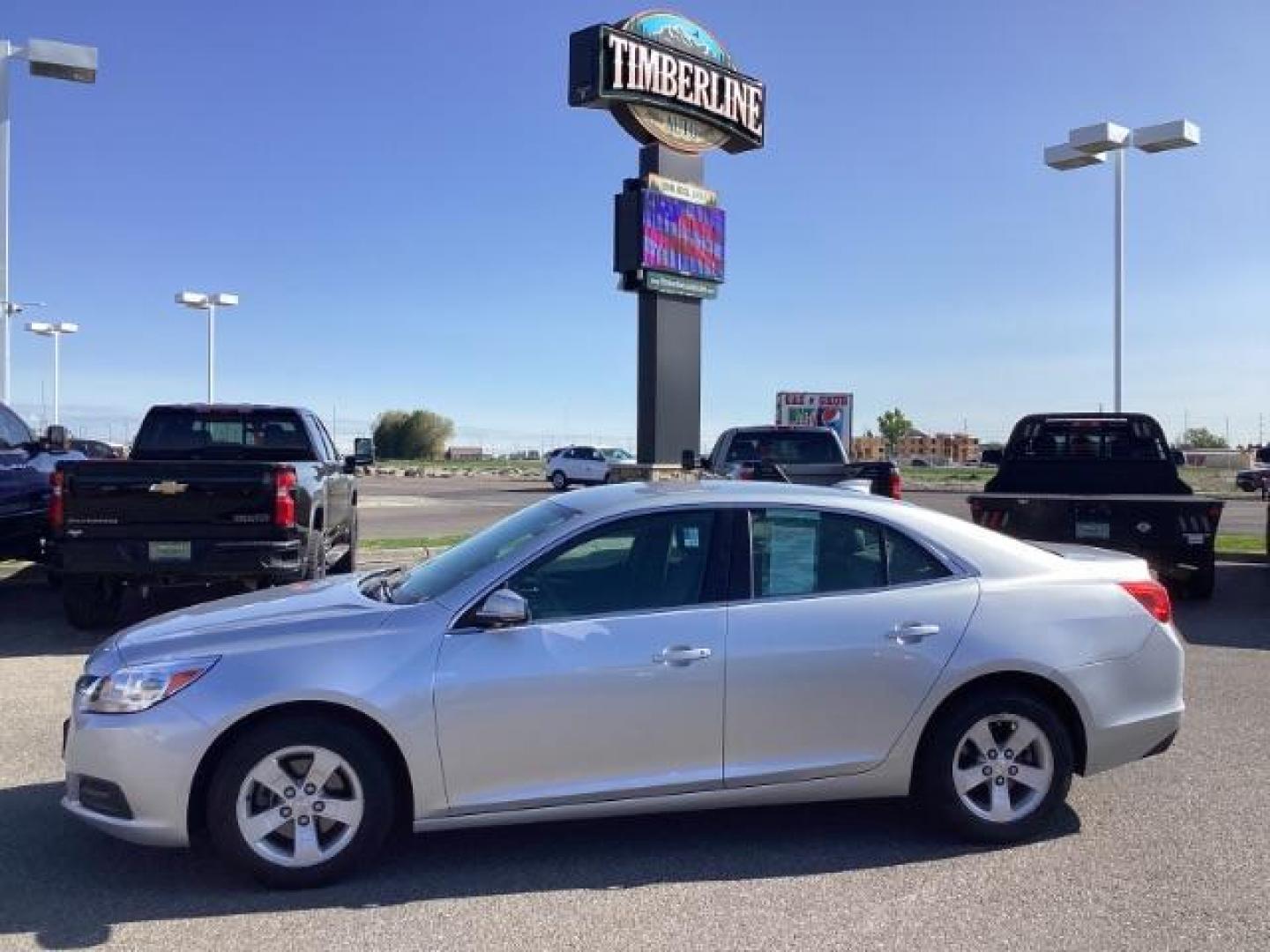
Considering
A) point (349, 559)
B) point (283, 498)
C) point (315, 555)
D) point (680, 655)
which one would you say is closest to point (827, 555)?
point (680, 655)

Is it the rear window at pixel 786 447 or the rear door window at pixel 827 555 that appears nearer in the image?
the rear door window at pixel 827 555

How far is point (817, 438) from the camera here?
14516 mm

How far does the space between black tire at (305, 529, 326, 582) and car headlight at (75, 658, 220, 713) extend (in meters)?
4.88

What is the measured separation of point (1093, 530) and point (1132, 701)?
20.6ft

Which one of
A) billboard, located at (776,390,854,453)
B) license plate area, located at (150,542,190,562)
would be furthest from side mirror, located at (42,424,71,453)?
billboard, located at (776,390,854,453)

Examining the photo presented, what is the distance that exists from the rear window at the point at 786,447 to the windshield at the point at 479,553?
9.14 meters

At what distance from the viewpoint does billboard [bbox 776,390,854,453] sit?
43594 millimetres

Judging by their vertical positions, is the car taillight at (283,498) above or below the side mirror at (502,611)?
above

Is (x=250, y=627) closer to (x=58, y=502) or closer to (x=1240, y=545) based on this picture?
(x=58, y=502)

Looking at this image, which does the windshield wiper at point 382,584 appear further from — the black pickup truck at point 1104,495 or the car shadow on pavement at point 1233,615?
the black pickup truck at point 1104,495

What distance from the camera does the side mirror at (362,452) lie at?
1263 cm

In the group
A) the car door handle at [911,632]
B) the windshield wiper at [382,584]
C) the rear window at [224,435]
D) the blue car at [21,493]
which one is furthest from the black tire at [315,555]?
the car door handle at [911,632]

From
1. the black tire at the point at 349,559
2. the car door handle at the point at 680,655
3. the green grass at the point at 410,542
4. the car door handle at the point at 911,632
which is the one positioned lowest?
the green grass at the point at 410,542

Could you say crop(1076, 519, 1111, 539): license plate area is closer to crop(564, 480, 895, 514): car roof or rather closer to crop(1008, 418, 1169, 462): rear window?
crop(1008, 418, 1169, 462): rear window
